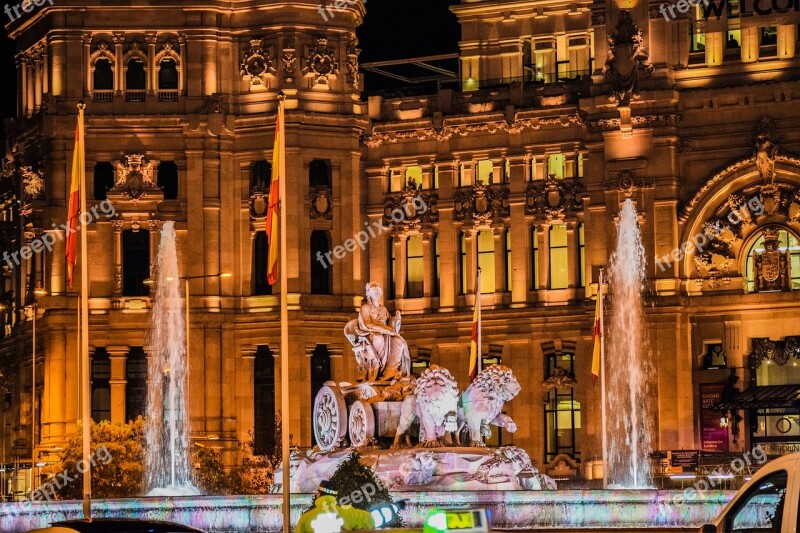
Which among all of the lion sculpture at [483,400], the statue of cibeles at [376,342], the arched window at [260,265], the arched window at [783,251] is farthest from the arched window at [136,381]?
the lion sculpture at [483,400]

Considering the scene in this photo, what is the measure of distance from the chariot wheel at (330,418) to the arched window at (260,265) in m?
38.0

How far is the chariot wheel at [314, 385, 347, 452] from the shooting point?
56312mm

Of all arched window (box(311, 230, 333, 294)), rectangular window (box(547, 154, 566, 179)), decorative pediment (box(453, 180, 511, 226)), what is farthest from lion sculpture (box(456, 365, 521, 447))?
decorative pediment (box(453, 180, 511, 226))

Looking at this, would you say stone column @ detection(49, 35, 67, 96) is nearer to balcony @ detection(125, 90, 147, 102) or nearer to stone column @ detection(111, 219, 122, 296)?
balcony @ detection(125, 90, 147, 102)

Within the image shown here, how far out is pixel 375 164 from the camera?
3954 inches

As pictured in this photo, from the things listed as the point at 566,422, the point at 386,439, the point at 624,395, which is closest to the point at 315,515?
the point at 386,439

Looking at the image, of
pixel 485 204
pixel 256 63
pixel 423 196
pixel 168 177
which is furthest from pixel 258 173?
pixel 485 204

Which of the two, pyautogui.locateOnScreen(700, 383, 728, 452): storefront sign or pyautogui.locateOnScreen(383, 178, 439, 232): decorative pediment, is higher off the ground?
pyautogui.locateOnScreen(383, 178, 439, 232): decorative pediment

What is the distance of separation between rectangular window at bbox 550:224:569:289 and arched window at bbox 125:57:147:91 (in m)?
21.6

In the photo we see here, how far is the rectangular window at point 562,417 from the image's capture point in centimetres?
9438

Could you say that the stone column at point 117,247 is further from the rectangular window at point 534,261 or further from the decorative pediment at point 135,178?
the rectangular window at point 534,261

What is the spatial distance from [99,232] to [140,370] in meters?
6.99

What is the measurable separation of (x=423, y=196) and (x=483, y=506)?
168 ft

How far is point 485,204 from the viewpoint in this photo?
98438 mm
